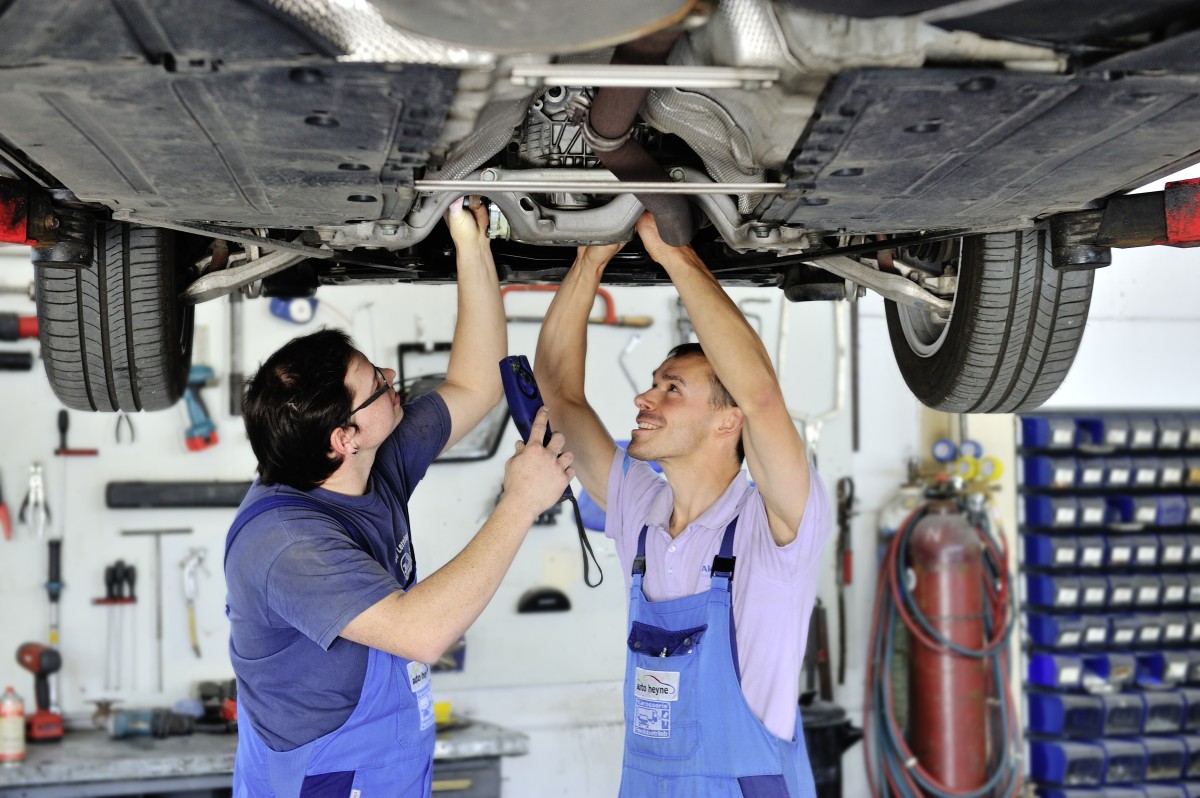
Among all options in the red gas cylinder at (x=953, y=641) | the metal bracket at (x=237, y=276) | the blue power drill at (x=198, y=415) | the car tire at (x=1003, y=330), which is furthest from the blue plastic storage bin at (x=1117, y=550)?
the metal bracket at (x=237, y=276)

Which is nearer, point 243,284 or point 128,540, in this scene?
point 243,284

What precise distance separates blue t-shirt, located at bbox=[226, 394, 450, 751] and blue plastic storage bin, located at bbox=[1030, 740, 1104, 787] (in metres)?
3.83

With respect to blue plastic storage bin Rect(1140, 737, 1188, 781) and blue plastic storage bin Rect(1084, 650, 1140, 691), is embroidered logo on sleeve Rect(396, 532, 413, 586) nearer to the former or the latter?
blue plastic storage bin Rect(1084, 650, 1140, 691)

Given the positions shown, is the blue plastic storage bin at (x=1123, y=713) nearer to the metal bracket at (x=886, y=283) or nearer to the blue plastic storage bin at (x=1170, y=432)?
the blue plastic storage bin at (x=1170, y=432)

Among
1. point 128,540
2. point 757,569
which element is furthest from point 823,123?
point 128,540

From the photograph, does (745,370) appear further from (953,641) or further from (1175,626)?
(1175,626)

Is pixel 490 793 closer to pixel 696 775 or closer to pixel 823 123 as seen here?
pixel 696 775

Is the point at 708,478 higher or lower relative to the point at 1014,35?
lower

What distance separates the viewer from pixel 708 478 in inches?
84.3

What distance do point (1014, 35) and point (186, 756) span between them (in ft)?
10.5

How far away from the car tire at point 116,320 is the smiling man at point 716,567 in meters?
0.75

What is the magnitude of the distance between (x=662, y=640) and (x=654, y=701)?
106 millimetres

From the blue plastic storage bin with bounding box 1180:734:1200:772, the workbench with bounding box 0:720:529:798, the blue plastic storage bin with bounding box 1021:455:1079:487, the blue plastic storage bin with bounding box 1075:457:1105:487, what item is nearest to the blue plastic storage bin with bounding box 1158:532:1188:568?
the blue plastic storage bin with bounding box 1075:457:1105:487

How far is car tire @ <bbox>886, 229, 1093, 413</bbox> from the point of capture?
1.92m
